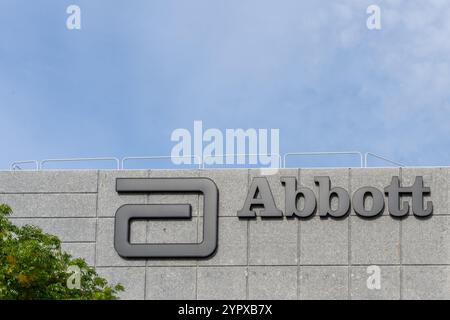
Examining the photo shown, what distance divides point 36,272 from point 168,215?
692 cm

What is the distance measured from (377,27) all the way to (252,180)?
5.97m

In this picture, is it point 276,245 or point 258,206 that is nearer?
point 276,245

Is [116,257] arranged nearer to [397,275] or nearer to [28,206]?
[28,206]

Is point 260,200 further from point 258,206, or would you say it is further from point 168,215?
point 168,215

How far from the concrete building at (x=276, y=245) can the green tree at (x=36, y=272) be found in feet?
14.8

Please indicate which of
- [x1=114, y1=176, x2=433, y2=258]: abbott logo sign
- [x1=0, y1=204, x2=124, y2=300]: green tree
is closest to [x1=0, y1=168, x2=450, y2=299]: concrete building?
[x1=114, y1=176, x2=433, y2=258]: abbott logo sign

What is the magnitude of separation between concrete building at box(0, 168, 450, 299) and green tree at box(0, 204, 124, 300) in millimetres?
4509

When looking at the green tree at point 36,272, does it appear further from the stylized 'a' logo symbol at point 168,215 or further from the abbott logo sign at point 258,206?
the abbott logo sign at point 258,206

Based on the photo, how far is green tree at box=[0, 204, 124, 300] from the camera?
25500 millimetres

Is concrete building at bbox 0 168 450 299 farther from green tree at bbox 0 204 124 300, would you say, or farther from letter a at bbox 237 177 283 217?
green tree at bbox 0 204 124 300


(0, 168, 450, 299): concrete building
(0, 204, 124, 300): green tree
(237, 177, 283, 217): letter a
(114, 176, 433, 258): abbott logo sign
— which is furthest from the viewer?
(237, 177, 283, 217): letter a

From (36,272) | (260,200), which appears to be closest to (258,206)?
(260,200)

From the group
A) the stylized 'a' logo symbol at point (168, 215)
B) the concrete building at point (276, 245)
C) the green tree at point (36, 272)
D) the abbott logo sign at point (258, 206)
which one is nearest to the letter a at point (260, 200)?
the abbott logo sign at point (258, 206)

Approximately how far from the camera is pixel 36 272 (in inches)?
1019
